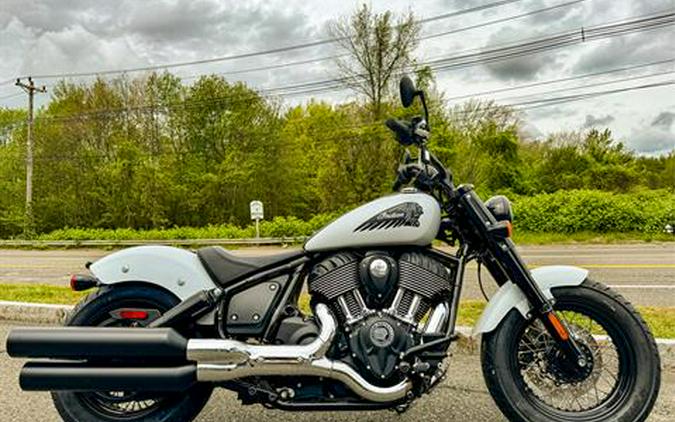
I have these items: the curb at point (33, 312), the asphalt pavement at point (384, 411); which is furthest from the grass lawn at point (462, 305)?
the asphalt pavement at point (384, 411)

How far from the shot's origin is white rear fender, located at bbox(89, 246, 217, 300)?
Answer: 2670mm

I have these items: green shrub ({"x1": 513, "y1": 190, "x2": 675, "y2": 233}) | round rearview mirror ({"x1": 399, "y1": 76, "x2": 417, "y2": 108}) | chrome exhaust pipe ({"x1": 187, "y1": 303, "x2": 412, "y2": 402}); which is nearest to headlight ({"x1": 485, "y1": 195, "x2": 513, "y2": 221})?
round rearview mirror ({"x1": 399, "y1": 76, "x2": 417, "y2": 108})

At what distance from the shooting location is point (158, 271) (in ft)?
8.86

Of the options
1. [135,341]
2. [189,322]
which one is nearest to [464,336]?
[189,322]

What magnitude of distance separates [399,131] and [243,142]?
2605 cm

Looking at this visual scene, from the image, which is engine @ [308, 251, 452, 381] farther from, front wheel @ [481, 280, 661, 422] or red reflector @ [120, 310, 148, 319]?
red reflector @ [120, 310, 148, 319]

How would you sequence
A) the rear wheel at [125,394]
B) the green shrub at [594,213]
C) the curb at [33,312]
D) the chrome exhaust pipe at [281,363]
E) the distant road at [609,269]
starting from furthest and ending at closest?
the green shrub at [594,213], the distant road at [609,269], the curb at [33,312], the rear wheel at [125,394], the chrome exhaust pipe at [281,363]

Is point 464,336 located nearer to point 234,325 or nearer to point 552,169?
point 234,325

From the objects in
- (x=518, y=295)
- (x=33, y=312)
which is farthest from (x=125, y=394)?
(x=33, y=312)

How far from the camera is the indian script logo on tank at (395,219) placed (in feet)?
8.37

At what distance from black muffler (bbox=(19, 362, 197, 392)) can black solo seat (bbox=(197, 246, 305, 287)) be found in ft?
1.48

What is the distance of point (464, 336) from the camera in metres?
4.13

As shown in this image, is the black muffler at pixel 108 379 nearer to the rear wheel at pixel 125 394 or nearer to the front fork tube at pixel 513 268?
the rear wheel at pixel 125 394

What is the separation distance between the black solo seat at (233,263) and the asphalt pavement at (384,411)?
0.90m
